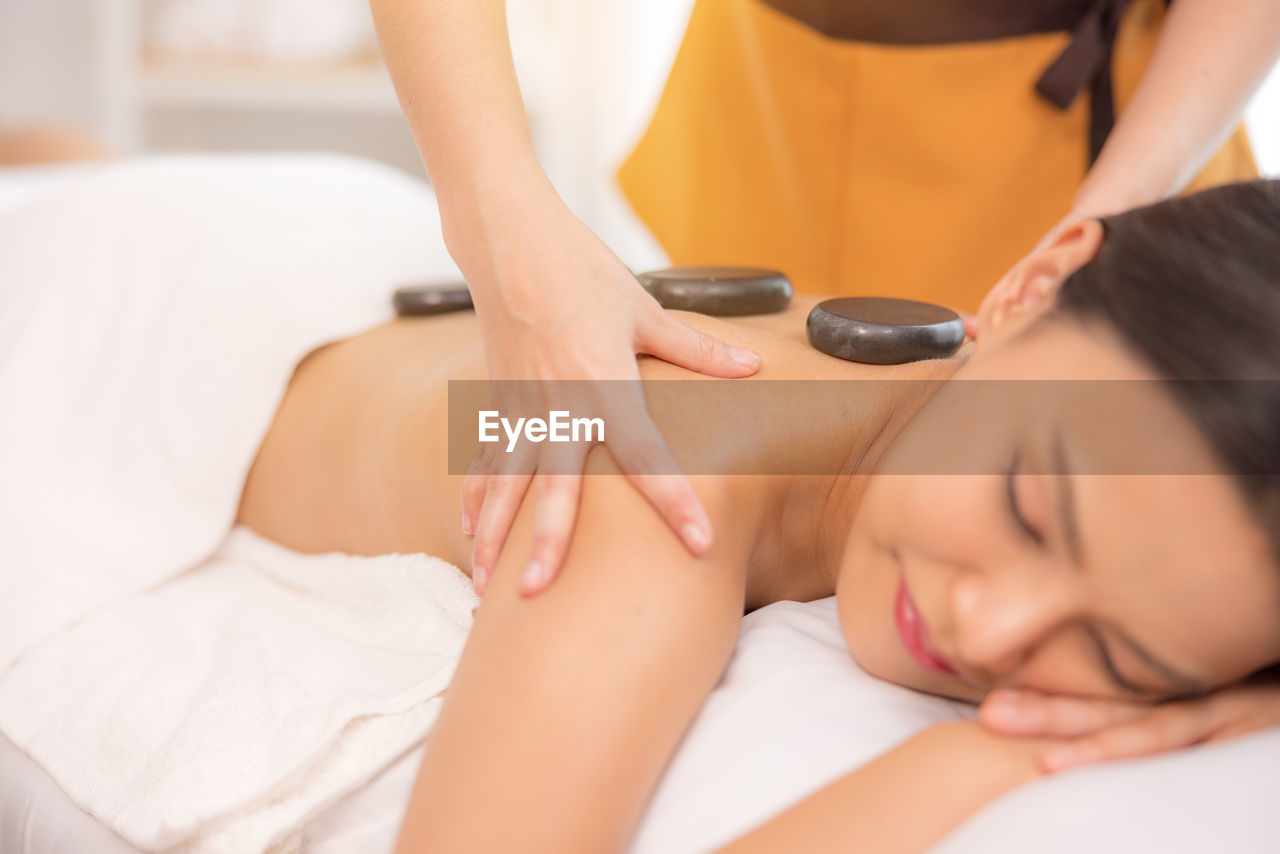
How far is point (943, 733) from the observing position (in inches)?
28.0

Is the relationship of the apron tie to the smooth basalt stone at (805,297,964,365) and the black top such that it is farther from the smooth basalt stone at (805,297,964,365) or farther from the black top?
the smooth basalt stone at (805,297,964,365)

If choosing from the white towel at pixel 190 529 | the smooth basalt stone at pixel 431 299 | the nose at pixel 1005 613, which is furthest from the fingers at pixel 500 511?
the smooth basalt stone at pixel 431 299

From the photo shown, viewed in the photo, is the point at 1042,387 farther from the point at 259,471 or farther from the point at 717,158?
the point at 717,158

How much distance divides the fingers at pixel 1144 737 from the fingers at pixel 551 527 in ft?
1.12

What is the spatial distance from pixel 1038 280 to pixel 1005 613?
0.31 meters

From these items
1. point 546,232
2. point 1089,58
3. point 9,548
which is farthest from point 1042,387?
point 9,548

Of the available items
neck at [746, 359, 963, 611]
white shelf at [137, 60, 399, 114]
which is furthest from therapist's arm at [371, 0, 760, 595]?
white shelf at [137, 60, 399, 114]

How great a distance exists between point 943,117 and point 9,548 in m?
1.27

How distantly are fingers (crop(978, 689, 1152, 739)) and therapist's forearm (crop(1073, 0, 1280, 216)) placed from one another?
59cm

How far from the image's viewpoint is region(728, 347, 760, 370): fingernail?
2.81 ft

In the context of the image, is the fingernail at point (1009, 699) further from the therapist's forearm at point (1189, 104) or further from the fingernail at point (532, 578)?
the therapist's forearm at point (1189, 104)

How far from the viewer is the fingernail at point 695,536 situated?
725 mm

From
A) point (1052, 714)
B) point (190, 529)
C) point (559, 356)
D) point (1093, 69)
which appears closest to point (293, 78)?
point (190, 529)

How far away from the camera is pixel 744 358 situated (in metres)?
0.86
